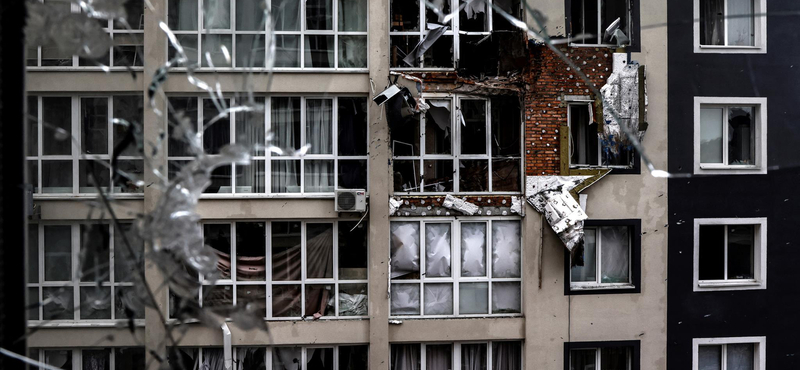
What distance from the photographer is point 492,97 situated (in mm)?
11258

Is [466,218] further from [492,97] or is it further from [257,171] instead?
[257,171]

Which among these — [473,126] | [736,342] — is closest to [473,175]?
[473,126]

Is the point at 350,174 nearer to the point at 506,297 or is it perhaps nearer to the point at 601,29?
the point at 506,297

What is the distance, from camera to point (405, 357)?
36.9ft

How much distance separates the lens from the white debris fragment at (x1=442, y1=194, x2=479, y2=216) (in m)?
11.1

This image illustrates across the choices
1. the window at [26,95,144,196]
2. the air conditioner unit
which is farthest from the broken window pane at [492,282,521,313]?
the window at [26,95,144,196]

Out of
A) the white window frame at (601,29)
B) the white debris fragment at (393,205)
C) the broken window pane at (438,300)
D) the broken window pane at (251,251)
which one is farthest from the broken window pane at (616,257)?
the broken window pane at (251,251)

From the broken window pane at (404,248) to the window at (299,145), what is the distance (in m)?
1.01

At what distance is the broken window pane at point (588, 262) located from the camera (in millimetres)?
11289

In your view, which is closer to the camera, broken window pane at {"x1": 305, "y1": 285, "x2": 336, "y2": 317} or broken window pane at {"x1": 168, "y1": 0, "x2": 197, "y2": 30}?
broken window pane at {"x1": 168, "y1": 0, "x2": 197, "y2": 30}

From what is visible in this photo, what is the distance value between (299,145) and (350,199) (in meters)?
1.40

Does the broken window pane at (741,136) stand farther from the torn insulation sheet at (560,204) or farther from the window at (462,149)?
the window at (462,149)

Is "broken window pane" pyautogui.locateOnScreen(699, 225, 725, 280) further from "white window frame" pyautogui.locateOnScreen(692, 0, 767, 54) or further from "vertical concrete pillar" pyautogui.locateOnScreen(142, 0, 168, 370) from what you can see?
"vertical concrete pillar" pyautogui.locateOnScreen(142, 0, 168, 370)

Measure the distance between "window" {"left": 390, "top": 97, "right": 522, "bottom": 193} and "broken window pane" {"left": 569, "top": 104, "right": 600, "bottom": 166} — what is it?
0.97m
